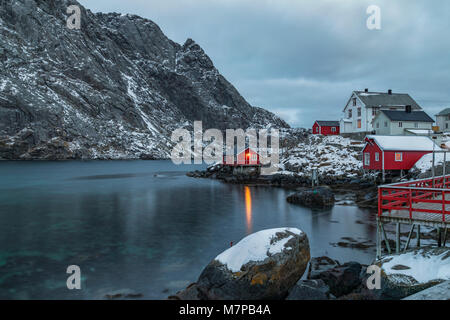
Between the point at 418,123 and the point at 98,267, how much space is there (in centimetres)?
5434

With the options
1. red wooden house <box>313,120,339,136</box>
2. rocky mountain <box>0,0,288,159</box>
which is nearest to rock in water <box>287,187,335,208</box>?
red wooden house <box>313,120,339,136</box>

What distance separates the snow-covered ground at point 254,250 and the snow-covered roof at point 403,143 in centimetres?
3236

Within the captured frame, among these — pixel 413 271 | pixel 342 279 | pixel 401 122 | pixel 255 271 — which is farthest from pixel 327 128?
pixel 255 271

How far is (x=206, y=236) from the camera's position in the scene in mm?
22688

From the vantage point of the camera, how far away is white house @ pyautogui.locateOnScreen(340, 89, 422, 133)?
58125mm

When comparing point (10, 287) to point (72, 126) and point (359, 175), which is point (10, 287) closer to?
point (359, 175)

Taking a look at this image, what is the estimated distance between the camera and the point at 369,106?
57906 mm

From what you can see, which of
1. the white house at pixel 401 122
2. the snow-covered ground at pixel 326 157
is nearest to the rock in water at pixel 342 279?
the snow-covered ground at pixel 326 157

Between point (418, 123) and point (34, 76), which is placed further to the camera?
point (34, 76)

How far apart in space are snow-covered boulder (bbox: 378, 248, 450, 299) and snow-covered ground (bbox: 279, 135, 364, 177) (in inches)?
1492

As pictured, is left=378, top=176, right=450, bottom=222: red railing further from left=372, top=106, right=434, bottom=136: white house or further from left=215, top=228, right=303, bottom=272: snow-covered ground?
left=372, top=106, right=434, bottom=136: white house

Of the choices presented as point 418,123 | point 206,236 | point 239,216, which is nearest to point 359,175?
point 418,123

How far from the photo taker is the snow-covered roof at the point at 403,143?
39.5 m
